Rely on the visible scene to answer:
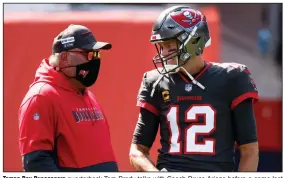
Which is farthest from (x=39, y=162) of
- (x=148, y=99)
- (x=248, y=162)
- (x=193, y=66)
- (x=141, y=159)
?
(x=248, y=162)

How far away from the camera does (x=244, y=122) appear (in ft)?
10.5

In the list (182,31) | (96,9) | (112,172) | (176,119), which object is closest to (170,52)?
(182,31)

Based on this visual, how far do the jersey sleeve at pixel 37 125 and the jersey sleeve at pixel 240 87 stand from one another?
980mm

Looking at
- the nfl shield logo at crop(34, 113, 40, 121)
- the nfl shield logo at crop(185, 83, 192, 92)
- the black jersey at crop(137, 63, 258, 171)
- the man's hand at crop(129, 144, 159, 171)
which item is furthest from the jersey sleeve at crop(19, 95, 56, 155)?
the nfl shield logo at crop(185, 83, 192, 92)

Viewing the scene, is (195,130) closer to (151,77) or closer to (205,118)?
(205,118)

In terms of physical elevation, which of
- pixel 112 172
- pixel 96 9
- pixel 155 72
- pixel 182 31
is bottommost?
pixel 112 172

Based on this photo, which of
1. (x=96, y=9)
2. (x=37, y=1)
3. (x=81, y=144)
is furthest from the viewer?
(x=96, y=9)

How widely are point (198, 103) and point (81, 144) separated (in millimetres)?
732

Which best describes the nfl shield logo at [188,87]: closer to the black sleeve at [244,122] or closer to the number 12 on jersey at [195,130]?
the number 12 on jersey at [195,130]

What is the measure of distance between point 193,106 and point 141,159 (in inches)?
15.0

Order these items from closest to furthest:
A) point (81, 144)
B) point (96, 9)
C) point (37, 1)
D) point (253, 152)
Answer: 1. point (253, 152)
2. point (81, 144)
3. point (37, 1)
4. point (96, 9)

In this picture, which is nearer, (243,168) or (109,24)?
(243,168)

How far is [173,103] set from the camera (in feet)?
10.7

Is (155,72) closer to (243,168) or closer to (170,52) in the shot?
(170,52)
